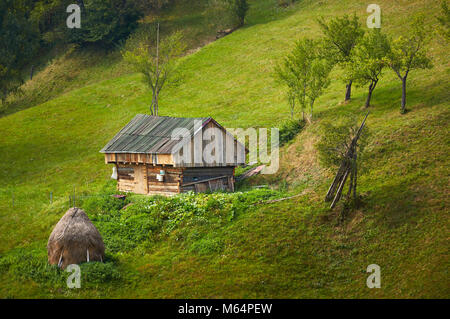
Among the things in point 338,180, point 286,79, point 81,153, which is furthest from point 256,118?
point 338,180

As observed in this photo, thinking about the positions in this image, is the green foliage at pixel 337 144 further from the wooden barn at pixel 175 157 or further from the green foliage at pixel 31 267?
the green foliage at pixel 31 267

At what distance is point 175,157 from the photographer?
29.2 metres

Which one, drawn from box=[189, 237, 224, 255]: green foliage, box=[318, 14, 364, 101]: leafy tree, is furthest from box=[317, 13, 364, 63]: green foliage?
box=[189, 237, 224, 255]: green foliage

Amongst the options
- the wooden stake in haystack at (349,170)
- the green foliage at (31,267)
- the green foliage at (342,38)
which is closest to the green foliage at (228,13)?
the green foliage at (342,38)

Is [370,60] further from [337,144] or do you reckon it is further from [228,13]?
[228,13]

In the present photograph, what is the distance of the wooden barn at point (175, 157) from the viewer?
98.5ft

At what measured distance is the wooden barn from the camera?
30.0 meters

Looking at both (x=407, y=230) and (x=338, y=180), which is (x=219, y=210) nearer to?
(x=338, y=180)

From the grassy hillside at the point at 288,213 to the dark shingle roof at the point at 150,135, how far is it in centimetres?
414

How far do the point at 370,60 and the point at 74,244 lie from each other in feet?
78.9

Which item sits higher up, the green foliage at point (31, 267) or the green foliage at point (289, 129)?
the green foliage at point (289, 129)

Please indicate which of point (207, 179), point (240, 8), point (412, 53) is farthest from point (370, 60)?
point (240, 8)

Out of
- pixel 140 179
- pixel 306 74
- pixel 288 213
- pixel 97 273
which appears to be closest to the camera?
pixel 97 273

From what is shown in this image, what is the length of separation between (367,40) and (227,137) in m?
13.4
